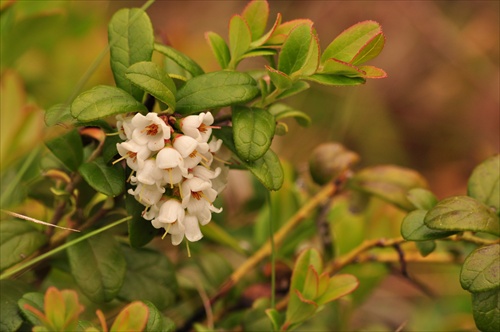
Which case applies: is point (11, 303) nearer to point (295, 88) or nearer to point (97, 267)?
point (97, 267)

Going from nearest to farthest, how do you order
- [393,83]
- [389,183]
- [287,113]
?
[287,113] < [389,183] < [393,83]

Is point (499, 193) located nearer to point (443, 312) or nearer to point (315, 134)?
point (443, 312)

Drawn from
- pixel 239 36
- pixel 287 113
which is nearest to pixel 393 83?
pixel 287 113

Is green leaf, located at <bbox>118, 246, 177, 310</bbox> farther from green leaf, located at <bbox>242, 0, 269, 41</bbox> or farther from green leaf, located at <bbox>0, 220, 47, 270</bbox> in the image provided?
green leaf, located at <bbox>242, 0, 269, 41</bbox>

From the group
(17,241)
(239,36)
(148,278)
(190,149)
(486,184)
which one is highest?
(239,36)

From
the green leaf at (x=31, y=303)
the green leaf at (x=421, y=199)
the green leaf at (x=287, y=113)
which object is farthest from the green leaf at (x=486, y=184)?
the green leaf at (x=31, y=303)

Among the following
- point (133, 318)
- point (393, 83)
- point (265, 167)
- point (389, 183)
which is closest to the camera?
point (133, 318)

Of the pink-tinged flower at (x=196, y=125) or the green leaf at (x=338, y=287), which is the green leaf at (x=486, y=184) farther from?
the pink-tinged flower at (x=196, y=125)
